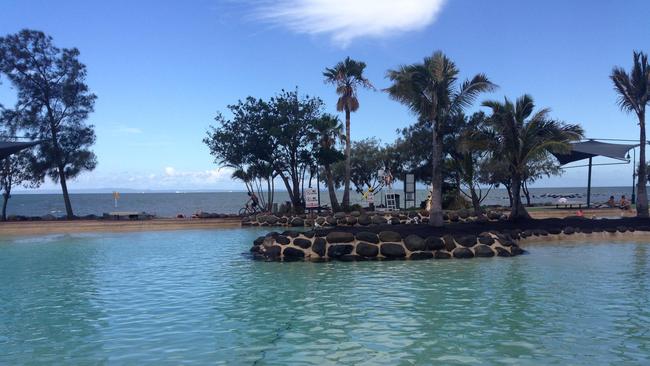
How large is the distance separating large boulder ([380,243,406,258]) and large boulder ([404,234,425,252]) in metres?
0.21

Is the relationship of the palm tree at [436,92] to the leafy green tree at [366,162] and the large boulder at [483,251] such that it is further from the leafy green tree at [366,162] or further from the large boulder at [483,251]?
the leafy green tree at [366,162]

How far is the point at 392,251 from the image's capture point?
48.9 feet

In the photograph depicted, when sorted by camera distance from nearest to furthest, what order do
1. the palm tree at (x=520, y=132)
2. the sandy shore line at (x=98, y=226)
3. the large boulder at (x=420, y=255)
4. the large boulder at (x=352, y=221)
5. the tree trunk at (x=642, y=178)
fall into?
the large boulder at (x=420, y=255) < the palm tree at (x=520, y=132) < the tree trunk at (x=642, y=178) < the large boulder at (x=352, y=221) < the sandy shore line at (x=98, y=226)

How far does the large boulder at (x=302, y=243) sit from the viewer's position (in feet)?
49.9

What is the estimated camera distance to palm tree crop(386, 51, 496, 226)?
1856cm

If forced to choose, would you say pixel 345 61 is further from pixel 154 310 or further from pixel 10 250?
pixel 154 310

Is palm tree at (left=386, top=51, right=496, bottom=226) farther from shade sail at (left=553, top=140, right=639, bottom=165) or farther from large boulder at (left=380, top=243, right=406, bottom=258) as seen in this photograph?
shade sail at (left=553, top=140, right=639, bottom=165)

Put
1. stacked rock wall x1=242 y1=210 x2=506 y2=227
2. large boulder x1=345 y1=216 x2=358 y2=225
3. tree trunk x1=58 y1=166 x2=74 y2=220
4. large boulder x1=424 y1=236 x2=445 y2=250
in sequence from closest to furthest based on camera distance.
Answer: large boulder x1=424 y1=236 x2=445 y2=250, large boulder x1=345 y1=216 x2=358 y2=225, stacked rock wall x1=242 y1=210 x2=506 y2=227, tree trunk x1=58 y1=166 x2=74 y2=220

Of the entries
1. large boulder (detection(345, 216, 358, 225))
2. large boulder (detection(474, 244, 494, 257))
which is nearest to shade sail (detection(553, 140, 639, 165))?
large boulder (detection(345, 216, 358, 225))

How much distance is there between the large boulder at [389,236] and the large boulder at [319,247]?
1.69 meters

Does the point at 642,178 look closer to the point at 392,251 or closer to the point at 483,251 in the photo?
the point at 483,251

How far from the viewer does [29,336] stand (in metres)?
7.43

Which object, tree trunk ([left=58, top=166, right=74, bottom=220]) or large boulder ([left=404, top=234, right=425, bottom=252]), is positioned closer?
large boulder ([left=404, top=234, right=425, bottom=252])

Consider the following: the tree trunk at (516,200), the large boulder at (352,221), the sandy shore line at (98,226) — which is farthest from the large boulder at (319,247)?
the sandy shore line at (98,226)
